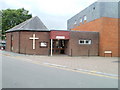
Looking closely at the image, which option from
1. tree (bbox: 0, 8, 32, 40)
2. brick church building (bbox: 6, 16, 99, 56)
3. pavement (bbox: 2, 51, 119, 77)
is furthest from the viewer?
tree (bbox: 0, 8, 32, 40)

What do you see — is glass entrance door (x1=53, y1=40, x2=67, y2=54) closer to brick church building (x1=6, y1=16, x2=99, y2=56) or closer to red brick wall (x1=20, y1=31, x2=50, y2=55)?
brick church building (x1=6, y1=16, x2=99, y2=56)

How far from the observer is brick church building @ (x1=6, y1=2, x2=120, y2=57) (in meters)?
19.3

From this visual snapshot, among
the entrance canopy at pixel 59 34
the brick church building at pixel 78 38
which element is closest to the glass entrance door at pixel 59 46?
the brick church building at pixel 78 38

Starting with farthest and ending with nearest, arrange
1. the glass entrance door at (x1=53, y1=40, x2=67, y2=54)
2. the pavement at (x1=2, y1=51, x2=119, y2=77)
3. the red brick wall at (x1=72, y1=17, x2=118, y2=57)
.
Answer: the glass entrance door at (x1=53, y1=40, x2=67, y2=54), the red brick wall at (x1=72, y1=17, x2=118, y2=57), the pavement at (x1=2, y1=51, x2=119, y2=77)

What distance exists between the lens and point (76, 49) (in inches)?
771

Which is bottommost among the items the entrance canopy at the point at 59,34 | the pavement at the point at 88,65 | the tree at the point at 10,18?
the pavement at the point at 88,65

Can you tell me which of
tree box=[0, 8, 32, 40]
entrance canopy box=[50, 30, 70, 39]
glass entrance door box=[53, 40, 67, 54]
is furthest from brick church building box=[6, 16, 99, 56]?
tree box=[0, 8, 32, 40]

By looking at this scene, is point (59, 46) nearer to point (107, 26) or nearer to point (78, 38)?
point (78, 38)

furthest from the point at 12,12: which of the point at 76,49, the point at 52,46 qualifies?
the point at 76,49

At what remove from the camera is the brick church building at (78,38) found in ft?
63.5

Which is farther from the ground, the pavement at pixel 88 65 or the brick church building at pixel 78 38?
the brick church building at pixel 78 38

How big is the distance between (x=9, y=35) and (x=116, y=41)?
721 inches

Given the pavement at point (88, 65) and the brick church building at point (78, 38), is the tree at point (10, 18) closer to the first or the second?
the brick church building at point (78, 38)

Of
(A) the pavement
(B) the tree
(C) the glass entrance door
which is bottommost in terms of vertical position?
(A) the pavement
